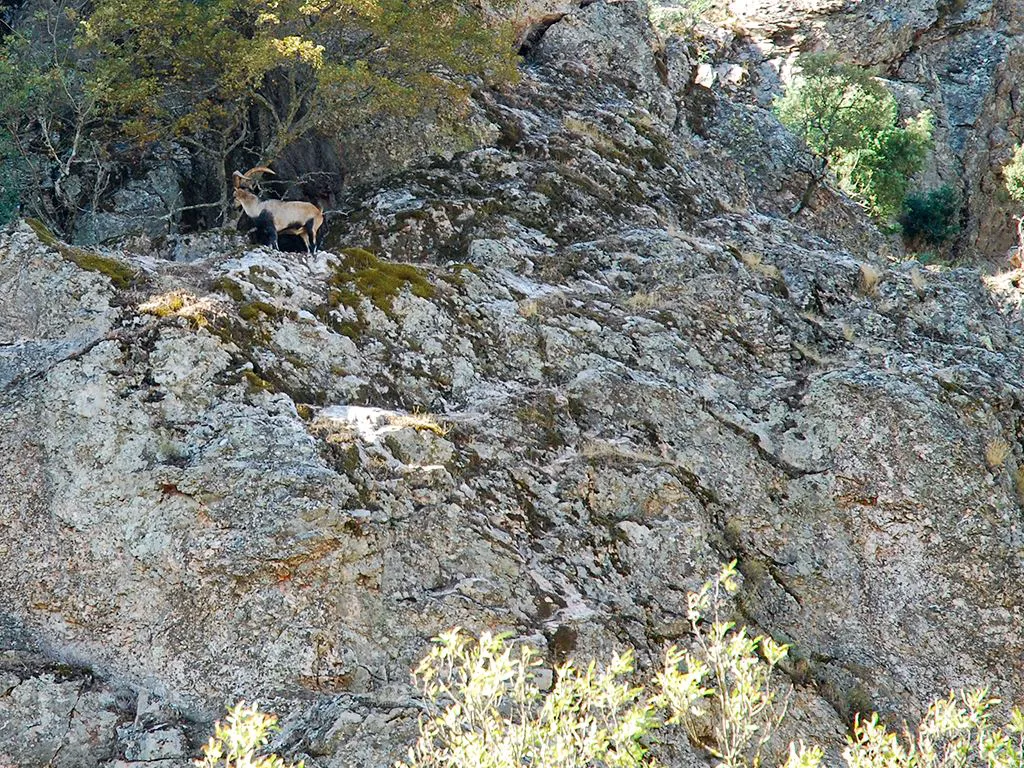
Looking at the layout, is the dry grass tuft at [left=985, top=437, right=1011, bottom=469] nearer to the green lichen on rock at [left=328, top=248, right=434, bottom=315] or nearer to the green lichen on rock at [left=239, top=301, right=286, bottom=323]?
the green lichen on rock at [left=328, top=248, right=434, bottom=315]

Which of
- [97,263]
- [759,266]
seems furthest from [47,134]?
[759,266]

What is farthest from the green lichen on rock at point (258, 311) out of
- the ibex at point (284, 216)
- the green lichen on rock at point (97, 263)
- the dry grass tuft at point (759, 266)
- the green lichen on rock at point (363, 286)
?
the dry grass tuft at point (759, 266)

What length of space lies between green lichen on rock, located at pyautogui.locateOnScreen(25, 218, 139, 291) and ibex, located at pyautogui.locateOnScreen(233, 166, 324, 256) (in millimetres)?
3018

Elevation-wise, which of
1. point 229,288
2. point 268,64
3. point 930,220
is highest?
point 268,64

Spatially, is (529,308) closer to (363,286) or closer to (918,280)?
(363,286)

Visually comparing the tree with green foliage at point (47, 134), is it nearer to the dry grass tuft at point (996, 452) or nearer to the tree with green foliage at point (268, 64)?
the tree with green foliage at point (268, 64)

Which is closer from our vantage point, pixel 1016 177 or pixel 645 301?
pixel 645 301

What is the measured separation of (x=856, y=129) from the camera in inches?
1048

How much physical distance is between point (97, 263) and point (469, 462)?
181 inches

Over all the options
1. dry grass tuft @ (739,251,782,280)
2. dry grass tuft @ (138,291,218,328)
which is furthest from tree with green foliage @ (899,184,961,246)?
dry grass tuft @ (138,291,218,328)

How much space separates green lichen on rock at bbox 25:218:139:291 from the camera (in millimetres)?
11328

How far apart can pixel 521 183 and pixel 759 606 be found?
7788mm

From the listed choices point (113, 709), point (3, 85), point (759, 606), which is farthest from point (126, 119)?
point (759, 606)

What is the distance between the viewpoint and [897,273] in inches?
645
